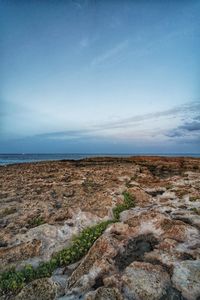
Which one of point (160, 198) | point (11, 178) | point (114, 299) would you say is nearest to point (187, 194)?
point (160, 198)

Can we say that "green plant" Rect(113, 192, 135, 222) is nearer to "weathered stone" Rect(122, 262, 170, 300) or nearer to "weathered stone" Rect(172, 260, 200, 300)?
"weathered stone" Rect(122, 262, 170, 300)

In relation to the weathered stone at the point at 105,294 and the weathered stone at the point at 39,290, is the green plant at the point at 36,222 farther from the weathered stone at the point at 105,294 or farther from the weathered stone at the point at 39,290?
the weathered stone at the point at 105,294

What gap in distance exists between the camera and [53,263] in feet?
36.8

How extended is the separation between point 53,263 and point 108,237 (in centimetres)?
249

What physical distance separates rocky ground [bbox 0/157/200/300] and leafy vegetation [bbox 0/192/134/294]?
372 mm

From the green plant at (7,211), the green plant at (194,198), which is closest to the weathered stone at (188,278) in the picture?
the green plant at (194,198)

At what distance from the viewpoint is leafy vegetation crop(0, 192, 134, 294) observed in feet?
31.8

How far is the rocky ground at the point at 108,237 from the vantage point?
8.83m

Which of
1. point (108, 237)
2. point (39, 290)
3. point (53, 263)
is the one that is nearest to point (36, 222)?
point (53, 263)

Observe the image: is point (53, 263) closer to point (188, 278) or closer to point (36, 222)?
point (36, 222)

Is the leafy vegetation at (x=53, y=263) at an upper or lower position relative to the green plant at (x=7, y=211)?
lower

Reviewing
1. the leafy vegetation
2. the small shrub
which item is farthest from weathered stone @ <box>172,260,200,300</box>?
the small shrub

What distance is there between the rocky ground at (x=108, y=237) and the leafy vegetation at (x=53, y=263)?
0.37 metres

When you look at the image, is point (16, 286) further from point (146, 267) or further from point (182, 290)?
point (182, 290)
